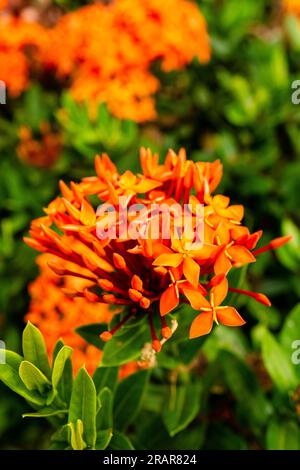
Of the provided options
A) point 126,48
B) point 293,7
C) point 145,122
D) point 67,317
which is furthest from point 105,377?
point 293,7

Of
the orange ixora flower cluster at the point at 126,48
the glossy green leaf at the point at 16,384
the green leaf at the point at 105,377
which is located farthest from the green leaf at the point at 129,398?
the orange ixora flower cluster at the point at 126,48

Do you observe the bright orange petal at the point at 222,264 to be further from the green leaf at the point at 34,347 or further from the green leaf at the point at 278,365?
the green leaf at the point at 278,365

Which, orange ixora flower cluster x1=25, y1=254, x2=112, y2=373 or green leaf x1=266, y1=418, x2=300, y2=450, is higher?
orange ixora flower cluster x1=25, y1=254, x2=112, y2=373

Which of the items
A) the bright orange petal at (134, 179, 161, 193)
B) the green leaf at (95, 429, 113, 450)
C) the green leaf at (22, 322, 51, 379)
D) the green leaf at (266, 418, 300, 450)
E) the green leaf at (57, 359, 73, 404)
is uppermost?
the bright orange petal at (134, 179, 161, 193)

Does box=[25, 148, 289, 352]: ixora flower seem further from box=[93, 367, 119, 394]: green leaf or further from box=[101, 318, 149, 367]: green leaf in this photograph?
box=[93, 367, 119, 394]: green leaf

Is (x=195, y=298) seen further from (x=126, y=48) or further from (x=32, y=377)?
(x=126, y=48)

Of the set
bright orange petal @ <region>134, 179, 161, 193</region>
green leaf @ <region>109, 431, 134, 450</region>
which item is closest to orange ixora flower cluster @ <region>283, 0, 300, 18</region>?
bright orange petal @ <region>134, 179, 161, 193</region>

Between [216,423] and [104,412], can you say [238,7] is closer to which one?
[216,423]
